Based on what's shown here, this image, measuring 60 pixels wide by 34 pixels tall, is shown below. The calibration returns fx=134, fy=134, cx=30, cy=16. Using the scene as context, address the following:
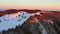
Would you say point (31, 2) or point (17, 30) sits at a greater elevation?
point (31, 2)

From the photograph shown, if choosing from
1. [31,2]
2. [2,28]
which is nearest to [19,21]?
[2,28]

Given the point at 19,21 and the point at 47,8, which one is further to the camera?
the point at 47,8

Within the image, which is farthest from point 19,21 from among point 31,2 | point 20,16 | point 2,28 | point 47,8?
point 47,8

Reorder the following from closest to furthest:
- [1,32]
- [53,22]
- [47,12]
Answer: [1,32], [53,22], [47,12]

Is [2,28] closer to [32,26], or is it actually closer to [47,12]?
[32,26]

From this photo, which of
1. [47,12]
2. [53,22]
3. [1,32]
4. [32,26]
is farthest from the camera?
[47,12]

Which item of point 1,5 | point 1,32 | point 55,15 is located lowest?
point 1,32
